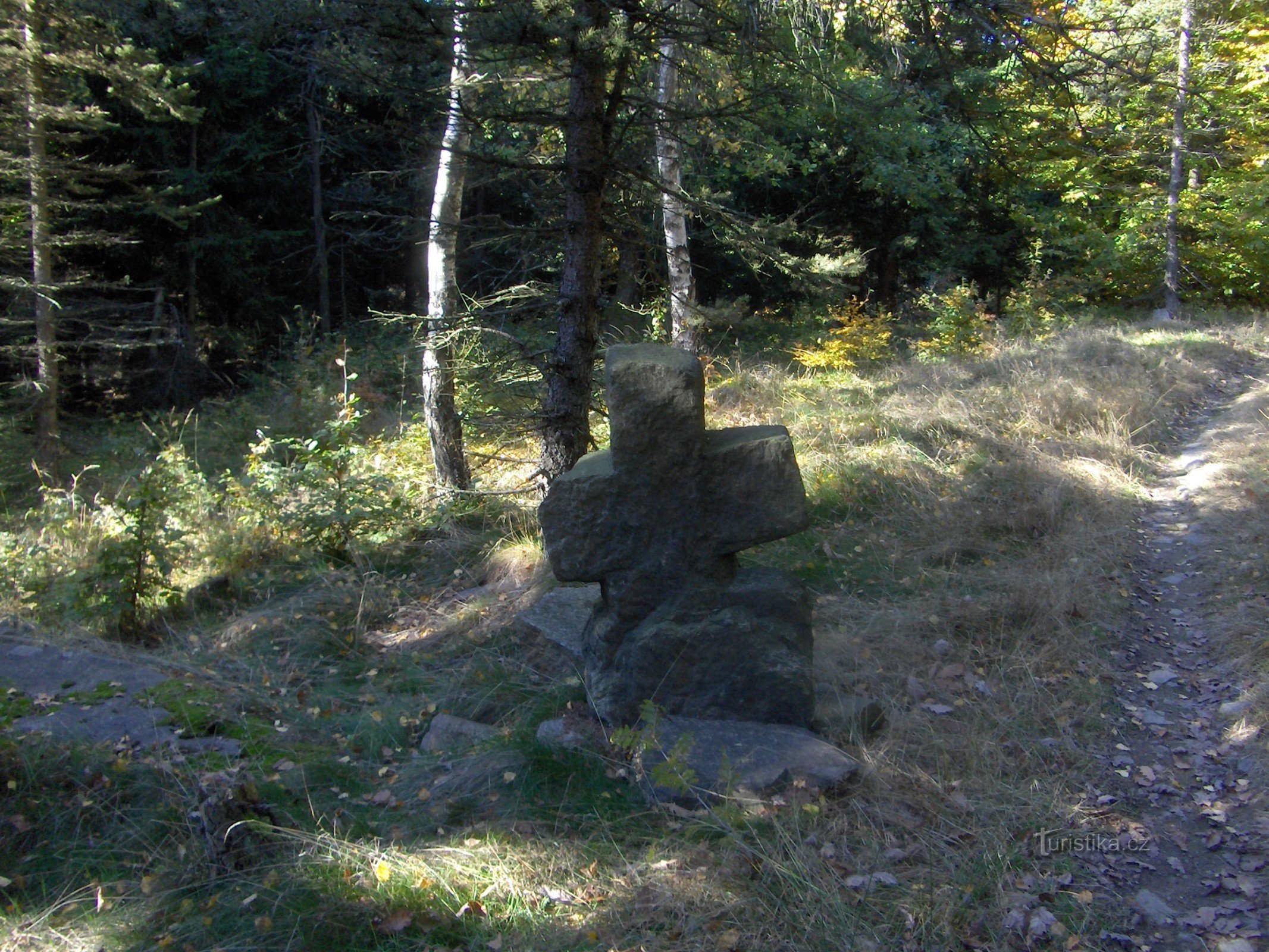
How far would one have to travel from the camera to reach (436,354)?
8.97 m

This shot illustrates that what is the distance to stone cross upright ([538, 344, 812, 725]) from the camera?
14.2 ft

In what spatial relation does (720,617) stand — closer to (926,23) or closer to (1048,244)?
(926,23)

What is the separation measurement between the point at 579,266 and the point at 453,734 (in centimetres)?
344

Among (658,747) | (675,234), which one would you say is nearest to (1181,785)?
(658,747)

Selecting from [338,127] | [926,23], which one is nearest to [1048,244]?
[338,127]

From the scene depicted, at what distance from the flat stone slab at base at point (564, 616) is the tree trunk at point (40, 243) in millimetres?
11115

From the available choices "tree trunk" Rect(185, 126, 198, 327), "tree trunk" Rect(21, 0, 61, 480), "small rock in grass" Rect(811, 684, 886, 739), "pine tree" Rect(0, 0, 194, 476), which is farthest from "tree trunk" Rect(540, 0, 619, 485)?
"tree trunk" Rect(185, 126, 198, 327)

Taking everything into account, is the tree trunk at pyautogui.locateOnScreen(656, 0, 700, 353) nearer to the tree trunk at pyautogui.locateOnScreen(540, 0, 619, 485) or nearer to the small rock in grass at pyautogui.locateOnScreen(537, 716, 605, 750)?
the tree trunk at pyautogui.locateOnScreen(540, 0, 619, 485)

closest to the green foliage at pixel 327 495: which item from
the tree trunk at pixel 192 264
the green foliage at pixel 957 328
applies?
the green foliage at pixel 957 328

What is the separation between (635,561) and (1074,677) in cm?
265

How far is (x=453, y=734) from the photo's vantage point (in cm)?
471

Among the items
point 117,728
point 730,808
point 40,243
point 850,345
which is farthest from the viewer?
point 850,345

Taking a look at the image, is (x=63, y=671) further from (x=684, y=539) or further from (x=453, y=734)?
(x=684, y=539)

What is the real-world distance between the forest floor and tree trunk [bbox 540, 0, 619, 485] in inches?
49.2
